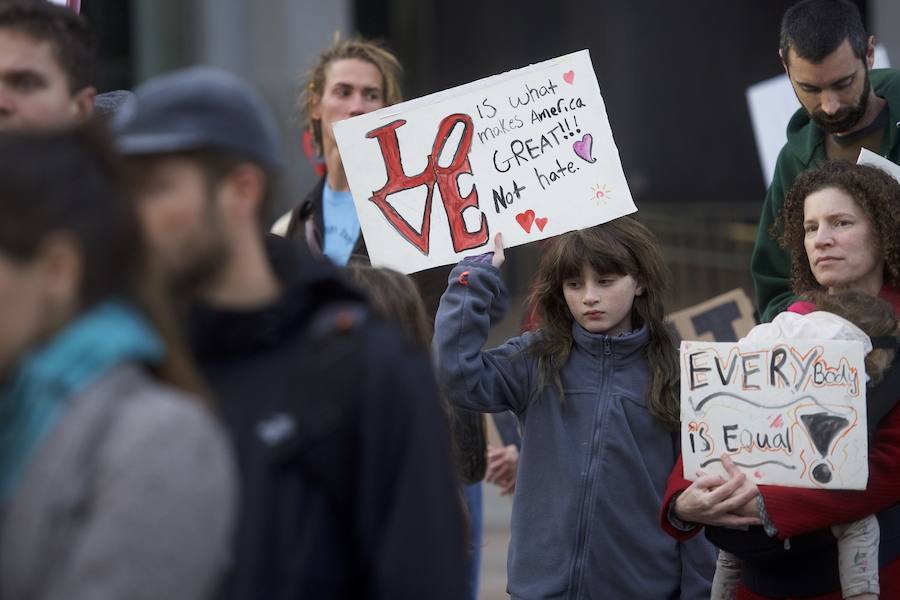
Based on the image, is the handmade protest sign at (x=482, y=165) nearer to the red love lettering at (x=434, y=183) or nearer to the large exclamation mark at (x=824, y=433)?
the red love lettering at (x=434, y=183)

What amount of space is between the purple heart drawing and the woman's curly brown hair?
0.60 metres

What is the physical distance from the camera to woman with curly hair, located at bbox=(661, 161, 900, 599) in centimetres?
371

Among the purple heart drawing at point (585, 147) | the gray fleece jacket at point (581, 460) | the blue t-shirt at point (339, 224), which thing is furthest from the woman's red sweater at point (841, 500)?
the blue t-shirt at point (339, 224)

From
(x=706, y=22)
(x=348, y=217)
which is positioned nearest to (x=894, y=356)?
(x=348, y=217)

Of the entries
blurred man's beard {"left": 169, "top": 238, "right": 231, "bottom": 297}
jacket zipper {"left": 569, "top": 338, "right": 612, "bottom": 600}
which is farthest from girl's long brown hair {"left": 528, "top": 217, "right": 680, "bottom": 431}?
blurred man's beard {"left": 169, "top": 238, "right": 231, "bottom": 297}

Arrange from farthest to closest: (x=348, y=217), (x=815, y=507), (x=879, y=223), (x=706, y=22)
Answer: (x=706, y=22) < (x=348, y=217) < (x=879, y=223) < (x=815, y=507)

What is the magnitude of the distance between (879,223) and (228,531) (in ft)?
8.48

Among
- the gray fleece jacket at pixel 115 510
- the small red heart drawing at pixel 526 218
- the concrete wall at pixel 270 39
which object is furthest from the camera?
the concrete wall at pixel 270 39

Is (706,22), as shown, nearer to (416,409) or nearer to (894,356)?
(894,356)

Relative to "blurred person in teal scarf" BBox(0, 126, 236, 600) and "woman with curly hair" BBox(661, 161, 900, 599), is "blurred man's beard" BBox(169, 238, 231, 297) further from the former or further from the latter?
"woman with curly hair" BBox(661, 161, 900, 599)

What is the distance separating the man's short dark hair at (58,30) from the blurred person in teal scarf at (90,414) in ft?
4.42

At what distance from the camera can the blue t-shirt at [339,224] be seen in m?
4.95

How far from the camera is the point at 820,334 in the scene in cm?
379

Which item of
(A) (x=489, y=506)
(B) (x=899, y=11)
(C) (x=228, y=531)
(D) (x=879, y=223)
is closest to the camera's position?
(C) (x=228, y=531)
